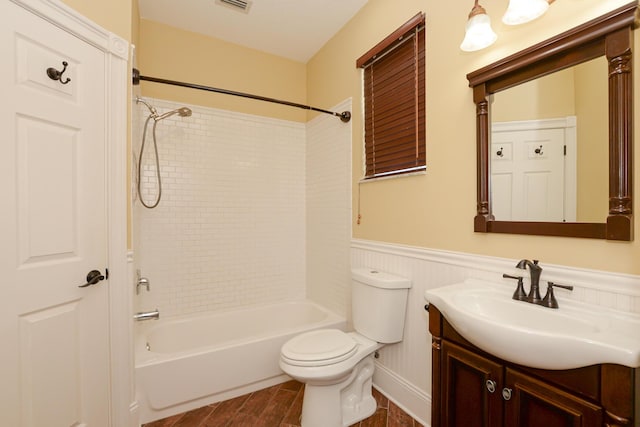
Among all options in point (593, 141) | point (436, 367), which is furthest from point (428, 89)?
point (436, 367)

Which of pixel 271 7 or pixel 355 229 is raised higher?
pixel 271 7

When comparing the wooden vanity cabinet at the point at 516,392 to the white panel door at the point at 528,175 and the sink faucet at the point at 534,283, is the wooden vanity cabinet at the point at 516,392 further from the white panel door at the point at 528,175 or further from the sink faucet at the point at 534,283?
the white panel door at the point at 528,175

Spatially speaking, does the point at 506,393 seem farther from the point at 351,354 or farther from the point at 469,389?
the point at 351,354

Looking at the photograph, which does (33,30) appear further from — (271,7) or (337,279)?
(337,279)

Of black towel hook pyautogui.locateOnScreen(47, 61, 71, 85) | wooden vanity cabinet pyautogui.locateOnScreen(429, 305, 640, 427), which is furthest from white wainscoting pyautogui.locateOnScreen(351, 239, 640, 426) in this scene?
black towel hook pyautogui.locateOnScreen(47, 61, 71, 85)

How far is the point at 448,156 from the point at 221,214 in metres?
1.90

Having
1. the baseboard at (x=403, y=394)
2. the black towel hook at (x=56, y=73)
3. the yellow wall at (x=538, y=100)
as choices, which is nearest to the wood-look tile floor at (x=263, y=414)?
the baseboard at (x=403, y=394)

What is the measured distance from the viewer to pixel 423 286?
1715 mm

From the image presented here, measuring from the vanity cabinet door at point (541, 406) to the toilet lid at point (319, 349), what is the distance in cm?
82

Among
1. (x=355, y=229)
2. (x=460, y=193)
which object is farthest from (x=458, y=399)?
(x=355, y=229)

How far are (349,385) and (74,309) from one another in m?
1.49

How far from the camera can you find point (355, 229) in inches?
90.4

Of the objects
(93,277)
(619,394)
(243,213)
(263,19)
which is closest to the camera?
(619,394)

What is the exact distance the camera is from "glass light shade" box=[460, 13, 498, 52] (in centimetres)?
123
